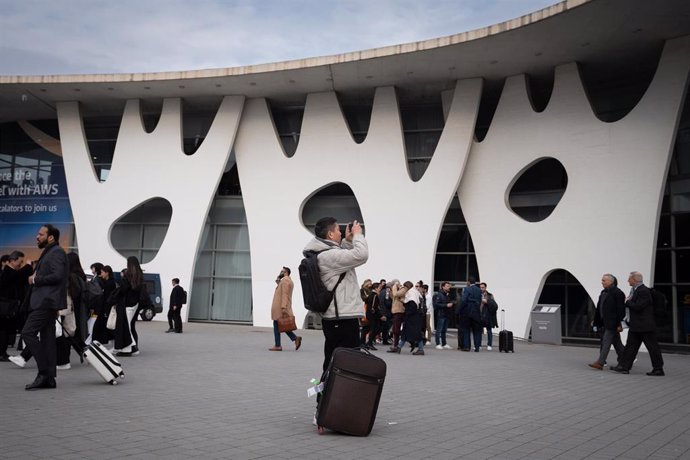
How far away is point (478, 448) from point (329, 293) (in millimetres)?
→ 1734

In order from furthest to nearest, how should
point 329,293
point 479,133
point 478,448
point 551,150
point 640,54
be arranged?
point 479,133, point 551,150, point 640,54, point 329,293, point 478,448

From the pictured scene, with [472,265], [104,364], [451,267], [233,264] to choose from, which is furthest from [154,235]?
[104,364]

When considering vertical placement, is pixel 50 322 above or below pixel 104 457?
above

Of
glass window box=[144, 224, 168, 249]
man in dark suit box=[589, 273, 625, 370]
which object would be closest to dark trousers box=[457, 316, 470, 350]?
man in dark suit box=[589, 273, 625, 370]

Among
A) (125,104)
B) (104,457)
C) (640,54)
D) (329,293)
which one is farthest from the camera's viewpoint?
(125,104)

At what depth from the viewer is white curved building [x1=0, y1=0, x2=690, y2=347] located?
18.8 m

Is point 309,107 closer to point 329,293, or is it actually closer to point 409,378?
point 409,378

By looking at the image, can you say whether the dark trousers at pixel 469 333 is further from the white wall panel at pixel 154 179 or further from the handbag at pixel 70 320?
the white wall panel at pixel 154 179

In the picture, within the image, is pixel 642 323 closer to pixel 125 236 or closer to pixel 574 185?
pixel 574 185

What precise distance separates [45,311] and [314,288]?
3708mm

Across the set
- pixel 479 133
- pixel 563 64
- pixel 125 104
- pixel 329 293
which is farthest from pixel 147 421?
pixel 125 104

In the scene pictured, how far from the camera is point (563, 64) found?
20.7 metres

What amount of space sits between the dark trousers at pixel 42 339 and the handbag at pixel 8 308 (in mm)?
3226

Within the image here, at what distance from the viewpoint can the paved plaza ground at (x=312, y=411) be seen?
4.70 m
